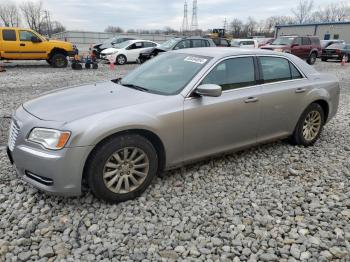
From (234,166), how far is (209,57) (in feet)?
4.81

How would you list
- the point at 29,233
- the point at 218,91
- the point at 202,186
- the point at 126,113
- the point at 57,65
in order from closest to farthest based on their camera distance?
the point at 29,233 → the point at 126,113 → the point at 218,91 → the point at 202,186 → the point at 57,65

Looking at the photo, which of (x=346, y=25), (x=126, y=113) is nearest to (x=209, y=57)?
(x=126, y=113)

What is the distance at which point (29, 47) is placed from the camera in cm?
1476

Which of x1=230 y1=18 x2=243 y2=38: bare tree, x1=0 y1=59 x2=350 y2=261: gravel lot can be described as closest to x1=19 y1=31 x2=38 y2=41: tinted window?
x1=0 y1=59 x2=350 y2=261: gravel lot

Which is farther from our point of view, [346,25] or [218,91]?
[346,25]

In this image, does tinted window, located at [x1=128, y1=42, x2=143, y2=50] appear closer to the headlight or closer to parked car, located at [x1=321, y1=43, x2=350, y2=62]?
parked car, located at [x1=321, y1=43, x2=350, y2=62]

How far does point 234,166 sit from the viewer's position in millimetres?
4227

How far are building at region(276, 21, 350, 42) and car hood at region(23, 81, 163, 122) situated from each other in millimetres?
50764

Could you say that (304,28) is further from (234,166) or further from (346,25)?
(234,166)

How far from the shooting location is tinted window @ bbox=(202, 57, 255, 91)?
12.5 ft

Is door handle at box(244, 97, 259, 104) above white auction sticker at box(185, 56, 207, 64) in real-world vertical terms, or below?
below

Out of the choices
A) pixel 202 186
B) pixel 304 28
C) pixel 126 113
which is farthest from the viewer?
pixel 304 28

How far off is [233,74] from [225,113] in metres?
0.57

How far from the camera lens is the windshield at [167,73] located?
3.67 m
